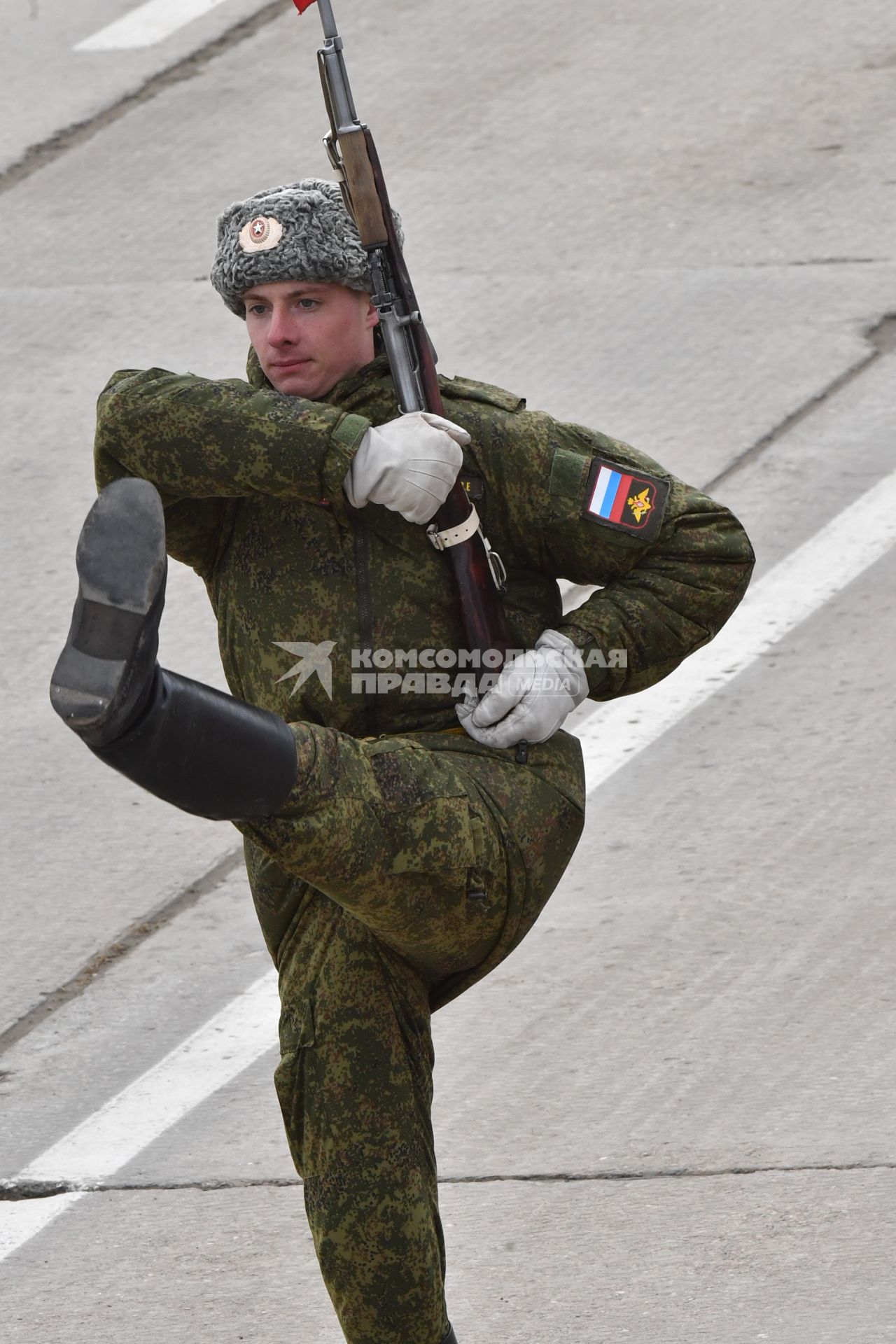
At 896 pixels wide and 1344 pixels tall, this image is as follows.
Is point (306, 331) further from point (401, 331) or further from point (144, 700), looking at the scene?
point (144, 700)

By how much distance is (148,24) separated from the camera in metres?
10.7

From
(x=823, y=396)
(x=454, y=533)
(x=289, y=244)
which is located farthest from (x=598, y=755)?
(x=289, y=244)

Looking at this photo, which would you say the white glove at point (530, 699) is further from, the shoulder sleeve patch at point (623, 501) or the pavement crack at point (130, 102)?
the pavement crack at point (130, 102)

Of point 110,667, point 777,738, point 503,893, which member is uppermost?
point 110,667

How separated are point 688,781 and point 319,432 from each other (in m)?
2.66

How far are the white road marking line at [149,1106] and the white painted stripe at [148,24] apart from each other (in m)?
6.65

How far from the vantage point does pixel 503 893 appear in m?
3.40

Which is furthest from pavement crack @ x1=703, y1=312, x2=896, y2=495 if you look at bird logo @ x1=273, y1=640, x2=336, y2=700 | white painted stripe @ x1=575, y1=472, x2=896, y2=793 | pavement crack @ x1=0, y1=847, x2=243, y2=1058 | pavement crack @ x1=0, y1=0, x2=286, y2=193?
pavement crack @ x1=0, y1=0, x2=286, y2=193

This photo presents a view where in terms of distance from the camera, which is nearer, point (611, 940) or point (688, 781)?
point (611, 940)

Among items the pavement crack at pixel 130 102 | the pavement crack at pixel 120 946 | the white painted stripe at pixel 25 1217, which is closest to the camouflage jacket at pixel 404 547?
the white painted stripe at pixel 25 1217

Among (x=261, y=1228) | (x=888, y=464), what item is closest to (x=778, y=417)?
(x=888, y=464)

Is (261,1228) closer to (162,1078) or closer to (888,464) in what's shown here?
(162,1078)

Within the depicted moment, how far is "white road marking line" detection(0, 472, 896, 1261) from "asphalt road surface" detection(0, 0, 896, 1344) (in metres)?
0.01

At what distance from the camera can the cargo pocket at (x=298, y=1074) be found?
339 cm
